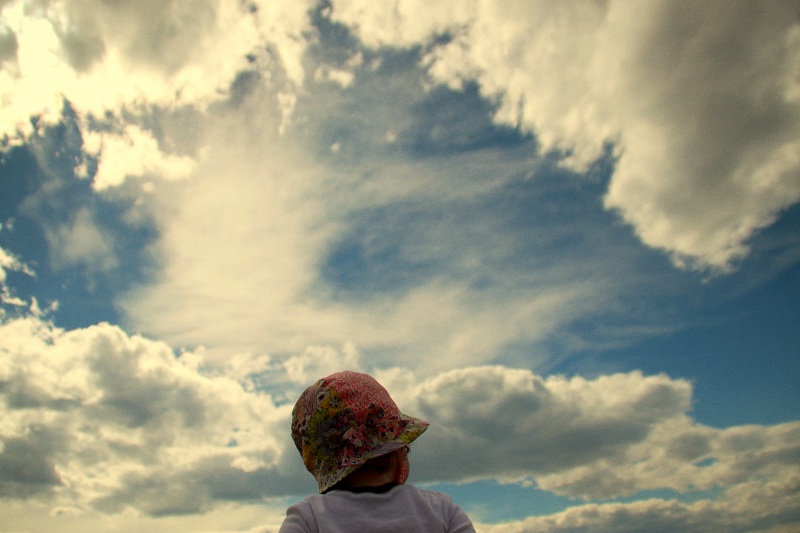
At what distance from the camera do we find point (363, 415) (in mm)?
7559

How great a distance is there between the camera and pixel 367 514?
7141mm

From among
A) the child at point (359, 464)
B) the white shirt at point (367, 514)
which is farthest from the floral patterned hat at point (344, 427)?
the white shirt at point (367, 514)

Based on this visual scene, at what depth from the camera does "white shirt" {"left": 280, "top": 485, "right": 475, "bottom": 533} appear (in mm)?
7039

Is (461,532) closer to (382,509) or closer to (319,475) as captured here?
(382,509)

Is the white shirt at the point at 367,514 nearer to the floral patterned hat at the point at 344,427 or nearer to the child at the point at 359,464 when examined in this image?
the child at the point at 359,464

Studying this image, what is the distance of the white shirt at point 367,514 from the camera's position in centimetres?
704

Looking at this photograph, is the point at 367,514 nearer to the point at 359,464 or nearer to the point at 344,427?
the point at 359,464

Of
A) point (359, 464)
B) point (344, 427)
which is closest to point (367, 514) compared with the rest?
point (359, 464)

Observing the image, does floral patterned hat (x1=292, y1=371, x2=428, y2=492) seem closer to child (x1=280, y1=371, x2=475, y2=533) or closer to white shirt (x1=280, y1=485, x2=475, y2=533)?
child (x1=280, y1=371, x2=475, y2=533)

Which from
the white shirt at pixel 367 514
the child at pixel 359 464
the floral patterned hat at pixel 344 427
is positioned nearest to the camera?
the white shirt at pixel 367 514

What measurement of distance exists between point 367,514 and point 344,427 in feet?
3.56

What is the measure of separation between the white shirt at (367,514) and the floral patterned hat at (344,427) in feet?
0.85

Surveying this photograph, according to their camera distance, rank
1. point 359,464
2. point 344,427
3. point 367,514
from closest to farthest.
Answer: point 367,514 < point 359,464 < point 344,427

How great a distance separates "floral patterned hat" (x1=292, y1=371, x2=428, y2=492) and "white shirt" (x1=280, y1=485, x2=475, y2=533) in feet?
0.85
